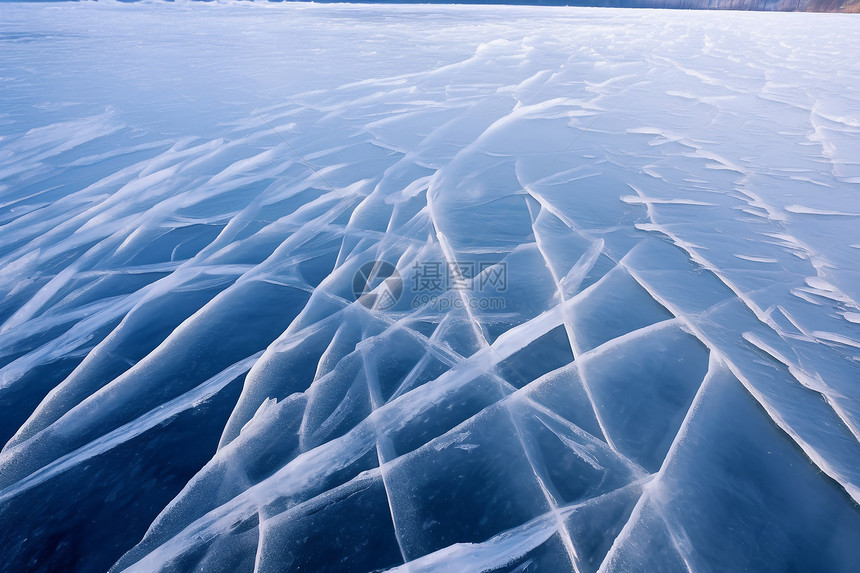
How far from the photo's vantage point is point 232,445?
1.46 meters

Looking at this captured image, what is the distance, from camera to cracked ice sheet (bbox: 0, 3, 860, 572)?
1.23 metres

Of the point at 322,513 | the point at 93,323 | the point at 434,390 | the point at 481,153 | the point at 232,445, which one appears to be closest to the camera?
the point at 322,513

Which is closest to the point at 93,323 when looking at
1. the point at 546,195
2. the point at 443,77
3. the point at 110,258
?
the point at 110,258

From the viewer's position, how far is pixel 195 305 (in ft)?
7.15

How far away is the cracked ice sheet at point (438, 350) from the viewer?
4.02 ft

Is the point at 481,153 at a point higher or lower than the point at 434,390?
higher

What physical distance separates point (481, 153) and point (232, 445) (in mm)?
3057

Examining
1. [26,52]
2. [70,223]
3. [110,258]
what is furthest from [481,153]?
[26,52]

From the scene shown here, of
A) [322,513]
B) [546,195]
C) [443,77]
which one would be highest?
[443,77]

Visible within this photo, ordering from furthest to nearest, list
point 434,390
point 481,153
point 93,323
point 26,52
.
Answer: point 26,52 → point 481,153 → point 93,323 → point 434,390

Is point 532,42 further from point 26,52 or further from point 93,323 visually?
point 26,52

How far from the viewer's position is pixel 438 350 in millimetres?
1814

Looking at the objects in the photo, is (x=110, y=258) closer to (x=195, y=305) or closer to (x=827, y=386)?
(x=195, y=305)

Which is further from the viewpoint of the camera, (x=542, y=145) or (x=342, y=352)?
(x=542, y=145)
